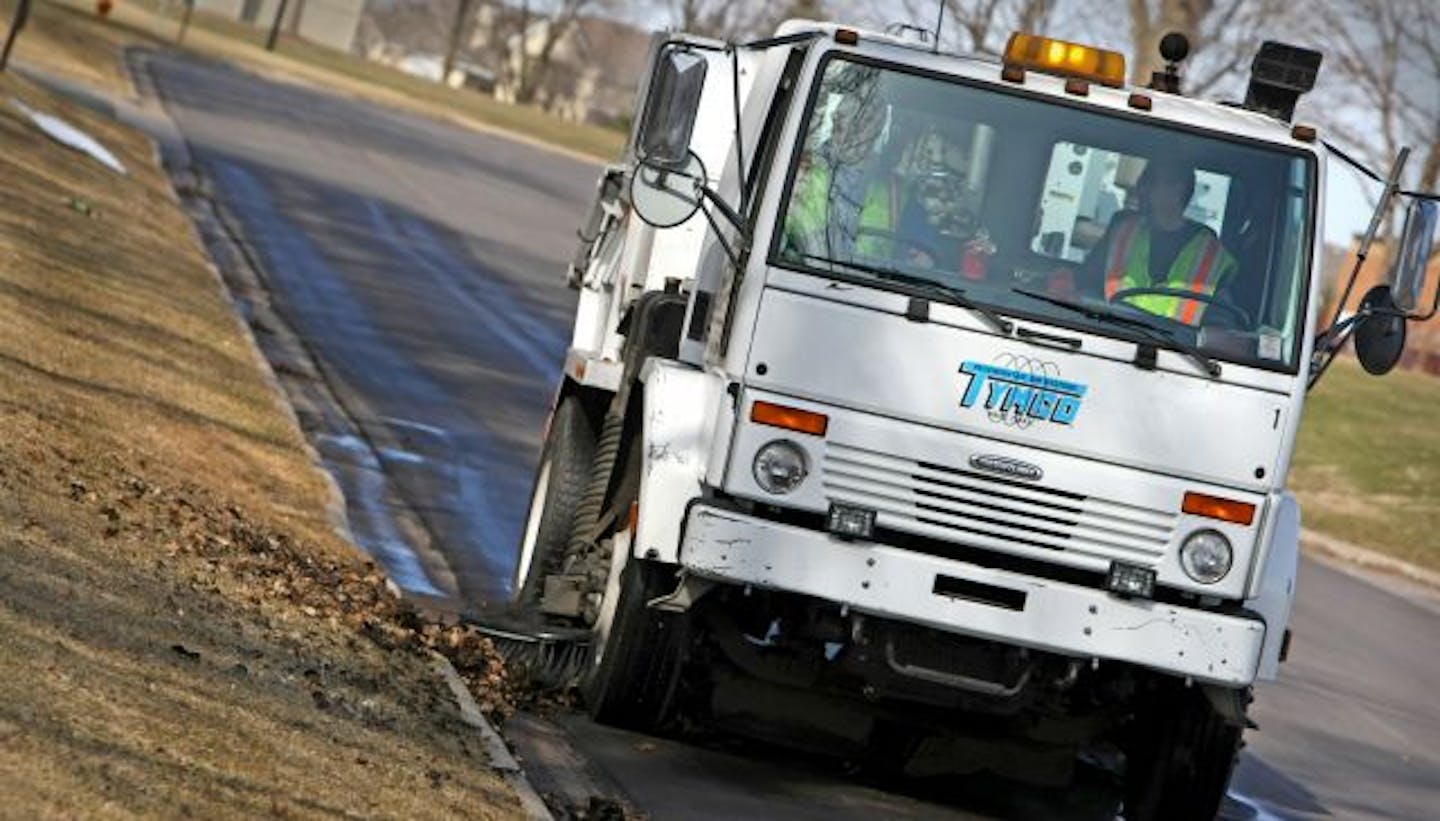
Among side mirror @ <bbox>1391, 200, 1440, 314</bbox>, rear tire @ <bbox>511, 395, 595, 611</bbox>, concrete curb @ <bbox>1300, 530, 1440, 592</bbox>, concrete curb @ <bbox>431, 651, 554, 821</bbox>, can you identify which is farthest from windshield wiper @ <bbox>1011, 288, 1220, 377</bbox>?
concrete curb @ <bbox>1300, 530, 1440, 592</bbox>

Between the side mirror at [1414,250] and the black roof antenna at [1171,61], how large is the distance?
53.3 inches

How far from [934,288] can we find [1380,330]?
158cm

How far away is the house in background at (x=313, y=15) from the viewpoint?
148250mm

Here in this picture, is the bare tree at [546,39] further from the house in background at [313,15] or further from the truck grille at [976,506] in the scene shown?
the truck grille at [976,506]

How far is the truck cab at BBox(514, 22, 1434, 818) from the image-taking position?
9.54m

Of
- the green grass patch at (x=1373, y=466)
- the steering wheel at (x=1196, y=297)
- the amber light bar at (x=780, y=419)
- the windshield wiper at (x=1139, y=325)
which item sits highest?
the steering wheel at (x=1196, y=297)

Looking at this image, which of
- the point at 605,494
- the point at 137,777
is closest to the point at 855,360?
the point at 605,494

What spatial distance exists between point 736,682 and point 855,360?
4.11ft

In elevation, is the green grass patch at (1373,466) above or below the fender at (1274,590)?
below

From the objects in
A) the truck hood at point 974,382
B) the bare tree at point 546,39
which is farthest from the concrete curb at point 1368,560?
the bare tree at point 546,39

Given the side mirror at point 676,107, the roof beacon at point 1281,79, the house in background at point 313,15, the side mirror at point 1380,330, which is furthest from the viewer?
the house in background at point 313,15

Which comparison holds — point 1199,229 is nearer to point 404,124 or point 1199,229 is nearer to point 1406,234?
point 1406,234

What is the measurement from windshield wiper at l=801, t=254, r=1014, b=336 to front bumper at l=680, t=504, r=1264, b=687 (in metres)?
0.79

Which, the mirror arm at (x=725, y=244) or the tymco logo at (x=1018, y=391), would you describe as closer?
the tymco logo at (x=1018, y=391)
